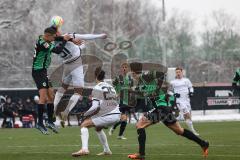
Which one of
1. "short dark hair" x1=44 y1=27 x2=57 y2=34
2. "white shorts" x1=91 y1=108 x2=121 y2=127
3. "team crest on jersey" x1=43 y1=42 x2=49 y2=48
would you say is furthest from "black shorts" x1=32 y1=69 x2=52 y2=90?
"white shorts" x1=91 y1=108 x2=121 y2=127

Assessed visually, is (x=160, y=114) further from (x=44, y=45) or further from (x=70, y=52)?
(x=44, y=45)

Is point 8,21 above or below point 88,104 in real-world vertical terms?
above

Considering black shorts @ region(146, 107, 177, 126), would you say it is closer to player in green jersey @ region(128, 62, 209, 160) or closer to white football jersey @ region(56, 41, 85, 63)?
player in green jersey @ region(128, 62, 209, 160)

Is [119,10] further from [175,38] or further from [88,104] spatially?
[88,104]

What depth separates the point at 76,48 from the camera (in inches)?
791

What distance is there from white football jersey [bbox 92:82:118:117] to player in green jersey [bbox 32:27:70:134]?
4.45 feet

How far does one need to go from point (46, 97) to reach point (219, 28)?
78.9m

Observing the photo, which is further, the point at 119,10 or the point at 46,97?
the point at 119,10

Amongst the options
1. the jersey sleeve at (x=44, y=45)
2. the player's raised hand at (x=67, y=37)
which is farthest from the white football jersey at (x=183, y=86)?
the player's raised hand at (x=67, y=37)

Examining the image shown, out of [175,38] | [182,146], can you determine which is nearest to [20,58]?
[175,38]

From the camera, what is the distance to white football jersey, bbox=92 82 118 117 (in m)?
19.9

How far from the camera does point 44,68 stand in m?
19.9

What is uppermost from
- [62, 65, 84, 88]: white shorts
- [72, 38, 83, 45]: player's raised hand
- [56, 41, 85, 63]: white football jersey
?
[72, 38, 83, 45]: player's raised hand

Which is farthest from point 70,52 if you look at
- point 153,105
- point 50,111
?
point 153,105
